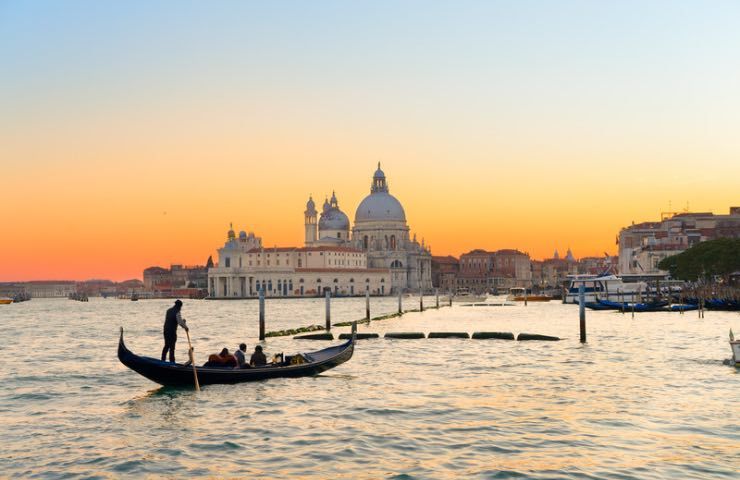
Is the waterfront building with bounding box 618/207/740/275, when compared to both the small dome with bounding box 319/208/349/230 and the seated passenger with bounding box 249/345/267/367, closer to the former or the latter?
the small dome with bounding box 319/208/349/230

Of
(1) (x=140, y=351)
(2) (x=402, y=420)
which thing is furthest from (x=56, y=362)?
(2) (x=402, y=420)

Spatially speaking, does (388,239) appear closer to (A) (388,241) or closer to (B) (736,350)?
(A) (388,241)

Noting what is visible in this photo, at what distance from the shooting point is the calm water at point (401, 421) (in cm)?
1287

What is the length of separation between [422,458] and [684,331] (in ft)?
91.5

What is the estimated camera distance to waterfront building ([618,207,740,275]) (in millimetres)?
105688

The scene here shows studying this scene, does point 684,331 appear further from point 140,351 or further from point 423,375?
point 140,351

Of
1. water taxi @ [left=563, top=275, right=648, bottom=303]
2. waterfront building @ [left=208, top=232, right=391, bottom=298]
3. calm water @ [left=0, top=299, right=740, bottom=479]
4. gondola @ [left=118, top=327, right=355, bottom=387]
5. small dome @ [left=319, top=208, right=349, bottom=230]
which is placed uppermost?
small dome @ [left=319, top=208, right=349, bottom=230]

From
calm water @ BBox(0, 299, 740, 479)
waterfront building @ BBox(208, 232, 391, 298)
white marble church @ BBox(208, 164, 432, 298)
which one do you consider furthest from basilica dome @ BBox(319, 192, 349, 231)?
calm water @ BBox(0, 299, 740, 479)

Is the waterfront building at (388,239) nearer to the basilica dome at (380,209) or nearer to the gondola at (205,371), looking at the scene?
the basilica dome at (380,209)

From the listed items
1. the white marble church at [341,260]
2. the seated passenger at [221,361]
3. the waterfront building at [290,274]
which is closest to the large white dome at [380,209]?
the white marble church at [341,260]

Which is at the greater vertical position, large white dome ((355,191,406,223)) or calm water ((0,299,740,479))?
large white dome ((355,191,406,223))

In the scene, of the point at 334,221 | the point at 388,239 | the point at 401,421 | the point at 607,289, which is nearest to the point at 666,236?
the point at 607,289

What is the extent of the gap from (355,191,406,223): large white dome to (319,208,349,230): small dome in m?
6.57

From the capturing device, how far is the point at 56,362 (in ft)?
98.6
